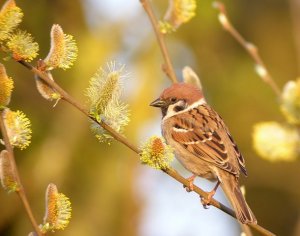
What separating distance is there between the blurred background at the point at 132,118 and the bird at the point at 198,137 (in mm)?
947

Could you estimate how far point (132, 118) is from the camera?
599 cm

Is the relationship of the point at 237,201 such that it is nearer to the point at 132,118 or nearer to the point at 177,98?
the point at 177,98

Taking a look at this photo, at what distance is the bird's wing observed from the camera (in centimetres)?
391

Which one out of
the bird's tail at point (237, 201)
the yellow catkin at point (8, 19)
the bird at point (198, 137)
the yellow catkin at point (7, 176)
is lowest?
the yellow catkin at point (7, 176)

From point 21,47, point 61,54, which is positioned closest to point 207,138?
point 61,54

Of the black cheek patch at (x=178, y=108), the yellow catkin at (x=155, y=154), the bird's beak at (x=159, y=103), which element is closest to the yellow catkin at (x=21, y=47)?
the yellow catkin at (x=155, y=154)

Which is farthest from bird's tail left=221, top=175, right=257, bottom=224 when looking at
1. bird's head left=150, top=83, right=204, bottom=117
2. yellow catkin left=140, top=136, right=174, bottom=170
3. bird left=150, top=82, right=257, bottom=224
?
yellow catkin left=140, top=136, right=174, bottom=170

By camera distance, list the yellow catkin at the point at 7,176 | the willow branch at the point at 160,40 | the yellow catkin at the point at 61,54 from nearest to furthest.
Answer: the yellow catkin at the point at 7,176, the yellow catkin at the point at 61,54, the willow branch at the point at 160,40

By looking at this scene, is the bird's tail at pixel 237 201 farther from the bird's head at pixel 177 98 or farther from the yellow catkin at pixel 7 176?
the yellow catkin at pixel 7 176

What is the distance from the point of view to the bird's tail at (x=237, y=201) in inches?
126

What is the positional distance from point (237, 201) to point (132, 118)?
8.41 ft

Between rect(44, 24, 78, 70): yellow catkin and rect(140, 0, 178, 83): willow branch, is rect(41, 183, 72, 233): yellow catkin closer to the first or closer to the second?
rect(44, 24, 78, 70): yellow catkin

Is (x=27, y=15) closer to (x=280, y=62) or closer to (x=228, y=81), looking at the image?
(x=228, y=81)

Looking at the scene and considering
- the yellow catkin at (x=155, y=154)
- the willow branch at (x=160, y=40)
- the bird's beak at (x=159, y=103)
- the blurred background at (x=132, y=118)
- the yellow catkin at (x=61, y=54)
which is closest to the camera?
the yellow catkin at (x=61, y=54)
